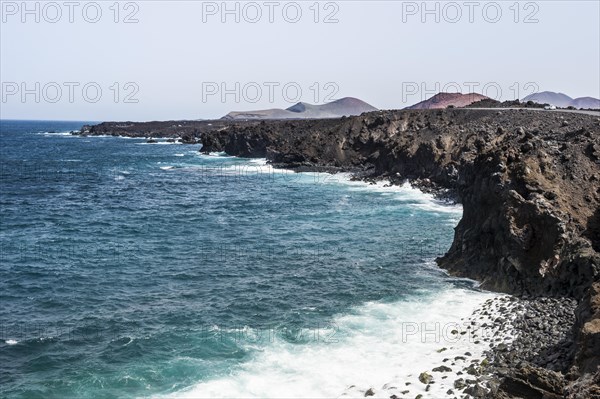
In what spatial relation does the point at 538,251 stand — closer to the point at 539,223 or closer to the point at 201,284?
the point at 539,223

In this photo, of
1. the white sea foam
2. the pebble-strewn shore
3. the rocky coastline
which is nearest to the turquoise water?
the white sea foam

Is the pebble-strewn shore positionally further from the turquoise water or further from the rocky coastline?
the turquoise water

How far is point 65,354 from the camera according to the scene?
23.3m

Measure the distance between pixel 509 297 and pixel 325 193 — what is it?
38743mm

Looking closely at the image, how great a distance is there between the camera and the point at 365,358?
2262 centimetres

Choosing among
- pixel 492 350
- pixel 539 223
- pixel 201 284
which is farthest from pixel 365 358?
pixel 539 223

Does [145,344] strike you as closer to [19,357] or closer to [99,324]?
[99,324]

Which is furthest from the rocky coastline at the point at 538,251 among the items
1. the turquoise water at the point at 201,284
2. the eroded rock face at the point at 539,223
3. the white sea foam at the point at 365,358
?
the turquoise water at the point at 201,284

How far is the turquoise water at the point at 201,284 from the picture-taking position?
22125mm

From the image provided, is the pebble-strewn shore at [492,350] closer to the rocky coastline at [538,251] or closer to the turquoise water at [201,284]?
the rocky coastline at [538,251]

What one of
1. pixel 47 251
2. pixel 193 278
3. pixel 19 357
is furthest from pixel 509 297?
pixel 47 251

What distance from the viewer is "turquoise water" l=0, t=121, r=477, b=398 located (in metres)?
22.1

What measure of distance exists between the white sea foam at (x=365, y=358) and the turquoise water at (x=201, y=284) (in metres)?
0.14

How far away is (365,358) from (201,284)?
13.2 meters
